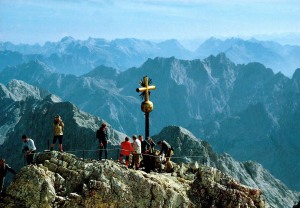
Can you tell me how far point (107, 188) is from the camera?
25672mm

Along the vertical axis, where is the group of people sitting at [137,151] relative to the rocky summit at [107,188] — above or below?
above

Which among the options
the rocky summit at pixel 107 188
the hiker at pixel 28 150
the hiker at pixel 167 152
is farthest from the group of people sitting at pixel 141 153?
the hiker at pixel 28 150

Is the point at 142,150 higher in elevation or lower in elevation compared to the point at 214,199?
higher

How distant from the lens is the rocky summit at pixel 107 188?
24391 mm

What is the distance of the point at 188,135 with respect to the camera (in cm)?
19438

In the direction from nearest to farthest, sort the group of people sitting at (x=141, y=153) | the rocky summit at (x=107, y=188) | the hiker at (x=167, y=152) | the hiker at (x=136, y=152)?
the rocky summit at (x=107, y=188), the hiker at (x=136, y=152), the group of people sitting at (x=141, y=153), the hiker at (x=167, y=152)

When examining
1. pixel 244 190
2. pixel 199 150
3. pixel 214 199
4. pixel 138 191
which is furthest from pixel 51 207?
pixel 199 150

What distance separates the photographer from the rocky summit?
2439 cm

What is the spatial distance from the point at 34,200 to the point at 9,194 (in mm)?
1384

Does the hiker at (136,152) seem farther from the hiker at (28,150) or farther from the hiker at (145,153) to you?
the hiker at (28,150)

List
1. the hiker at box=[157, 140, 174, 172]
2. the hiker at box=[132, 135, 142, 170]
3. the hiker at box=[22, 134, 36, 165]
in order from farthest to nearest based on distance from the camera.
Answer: the hiker at box=[157, 140, 174, 172], the hiker at box=[132, 135, 142, 170], the hiker at box=[22, 134, 36, 165]

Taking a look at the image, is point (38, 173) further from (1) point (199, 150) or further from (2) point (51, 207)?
(1) point (199, 150)

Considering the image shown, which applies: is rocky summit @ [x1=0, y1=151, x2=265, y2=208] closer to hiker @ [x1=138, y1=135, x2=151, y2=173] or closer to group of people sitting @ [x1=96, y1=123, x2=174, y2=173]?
hiker @ [x1=138, y1=135, x2=151, y2=173]

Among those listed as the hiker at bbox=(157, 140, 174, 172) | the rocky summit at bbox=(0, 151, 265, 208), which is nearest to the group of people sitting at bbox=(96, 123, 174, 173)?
the hiker at bbox=(157, 140, 174, 172)
